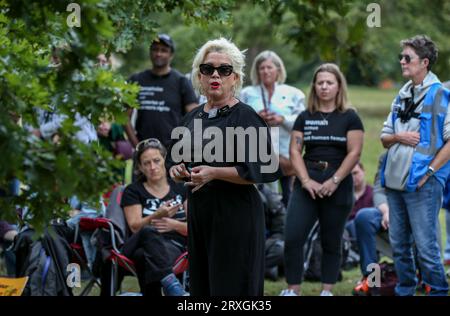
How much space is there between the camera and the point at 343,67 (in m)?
7.88

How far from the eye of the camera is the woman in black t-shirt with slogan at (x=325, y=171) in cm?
780

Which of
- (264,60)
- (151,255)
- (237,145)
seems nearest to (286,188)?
(264,60)

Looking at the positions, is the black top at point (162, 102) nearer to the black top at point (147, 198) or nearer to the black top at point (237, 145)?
the black top at point (147, 198)

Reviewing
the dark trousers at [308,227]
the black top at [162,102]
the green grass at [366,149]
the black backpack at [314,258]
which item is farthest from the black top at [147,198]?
the black backpack at [314,258]

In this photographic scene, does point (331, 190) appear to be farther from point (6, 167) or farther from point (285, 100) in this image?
point (6, 167)

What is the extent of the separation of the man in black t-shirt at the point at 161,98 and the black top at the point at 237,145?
12.8 ft

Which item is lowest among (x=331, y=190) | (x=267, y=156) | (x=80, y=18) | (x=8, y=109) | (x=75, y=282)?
(x=75, y=282)

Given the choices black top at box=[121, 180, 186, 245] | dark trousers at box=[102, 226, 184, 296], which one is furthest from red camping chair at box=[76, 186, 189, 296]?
black top at box=[121, 180, 186, 245]

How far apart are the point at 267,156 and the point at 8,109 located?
1.66 meters

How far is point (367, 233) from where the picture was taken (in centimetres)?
852

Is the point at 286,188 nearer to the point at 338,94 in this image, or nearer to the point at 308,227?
the point at 308,227
